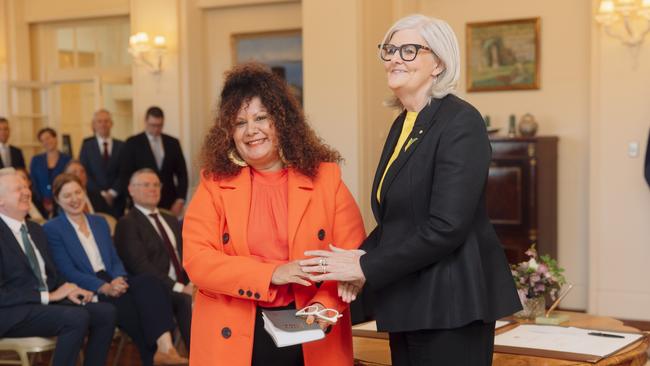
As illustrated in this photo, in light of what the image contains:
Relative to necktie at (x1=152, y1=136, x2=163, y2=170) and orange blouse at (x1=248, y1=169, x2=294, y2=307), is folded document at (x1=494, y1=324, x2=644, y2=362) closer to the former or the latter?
orange blouse at (x1=248, y1=169, x2=294, y2=307)

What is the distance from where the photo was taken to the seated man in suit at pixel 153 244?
5203 millimetres

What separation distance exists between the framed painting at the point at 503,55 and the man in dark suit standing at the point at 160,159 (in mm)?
2981

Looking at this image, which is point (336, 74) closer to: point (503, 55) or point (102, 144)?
point (503, 55)

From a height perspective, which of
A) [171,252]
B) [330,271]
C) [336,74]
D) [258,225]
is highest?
[336,74]

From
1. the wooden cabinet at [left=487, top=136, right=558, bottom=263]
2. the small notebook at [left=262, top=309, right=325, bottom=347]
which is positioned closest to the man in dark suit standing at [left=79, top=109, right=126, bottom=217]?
the wooden cabinet at [left=487, top=136, right=558, bottom=263]

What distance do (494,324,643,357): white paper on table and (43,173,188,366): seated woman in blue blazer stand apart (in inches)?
89.1

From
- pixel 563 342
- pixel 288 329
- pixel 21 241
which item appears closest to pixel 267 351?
pixel 288 329

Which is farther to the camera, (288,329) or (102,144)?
(102,144)

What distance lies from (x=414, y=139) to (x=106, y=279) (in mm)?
3365

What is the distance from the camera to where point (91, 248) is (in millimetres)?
5086

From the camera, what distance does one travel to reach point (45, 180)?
836 centimetres

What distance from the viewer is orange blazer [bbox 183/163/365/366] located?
7.89ft

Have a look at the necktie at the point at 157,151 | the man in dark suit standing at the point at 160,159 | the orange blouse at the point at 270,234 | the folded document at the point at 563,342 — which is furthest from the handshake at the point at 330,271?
the necktie at the point at 157,151

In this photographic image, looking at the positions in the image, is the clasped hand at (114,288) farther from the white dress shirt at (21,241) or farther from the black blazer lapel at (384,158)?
the black blazer lapel at (384,158)
